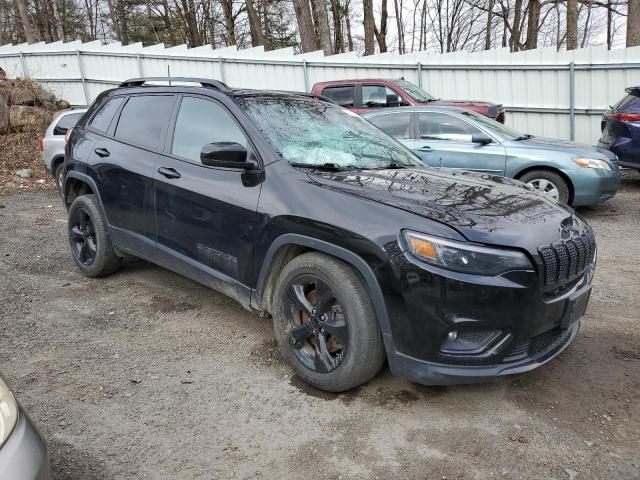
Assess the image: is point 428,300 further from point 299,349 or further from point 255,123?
point 255,123

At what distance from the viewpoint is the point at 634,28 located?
14312 millimetres

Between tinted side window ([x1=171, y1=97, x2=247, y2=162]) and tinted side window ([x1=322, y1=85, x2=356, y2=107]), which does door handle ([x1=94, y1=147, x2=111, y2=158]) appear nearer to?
tinted side window ([x1=171, y1=97, x2=247, y2=162])

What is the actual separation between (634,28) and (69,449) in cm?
1611

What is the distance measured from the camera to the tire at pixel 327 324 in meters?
2.95

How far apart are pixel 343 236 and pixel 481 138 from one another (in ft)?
18.1

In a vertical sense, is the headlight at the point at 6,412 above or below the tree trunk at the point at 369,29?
below

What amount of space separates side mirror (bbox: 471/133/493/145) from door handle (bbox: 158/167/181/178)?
16.6 feet

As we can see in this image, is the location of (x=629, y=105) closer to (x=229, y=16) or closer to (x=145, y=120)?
(x=145, y=120)

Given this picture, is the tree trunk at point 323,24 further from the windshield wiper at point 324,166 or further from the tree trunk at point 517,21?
the tree trunk at point 517,21

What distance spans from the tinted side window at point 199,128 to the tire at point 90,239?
49.4 inches

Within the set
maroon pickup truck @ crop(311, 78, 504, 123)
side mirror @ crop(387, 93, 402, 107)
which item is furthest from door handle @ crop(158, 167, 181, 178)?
side mirror @ crop(387, 93, 402, 107)

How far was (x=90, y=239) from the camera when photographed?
205 inches

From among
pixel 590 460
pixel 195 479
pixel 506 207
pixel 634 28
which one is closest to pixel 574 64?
pixel 634 28

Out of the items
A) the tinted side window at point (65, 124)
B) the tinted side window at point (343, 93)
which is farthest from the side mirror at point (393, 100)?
the tinted side window at point (65, 124)
